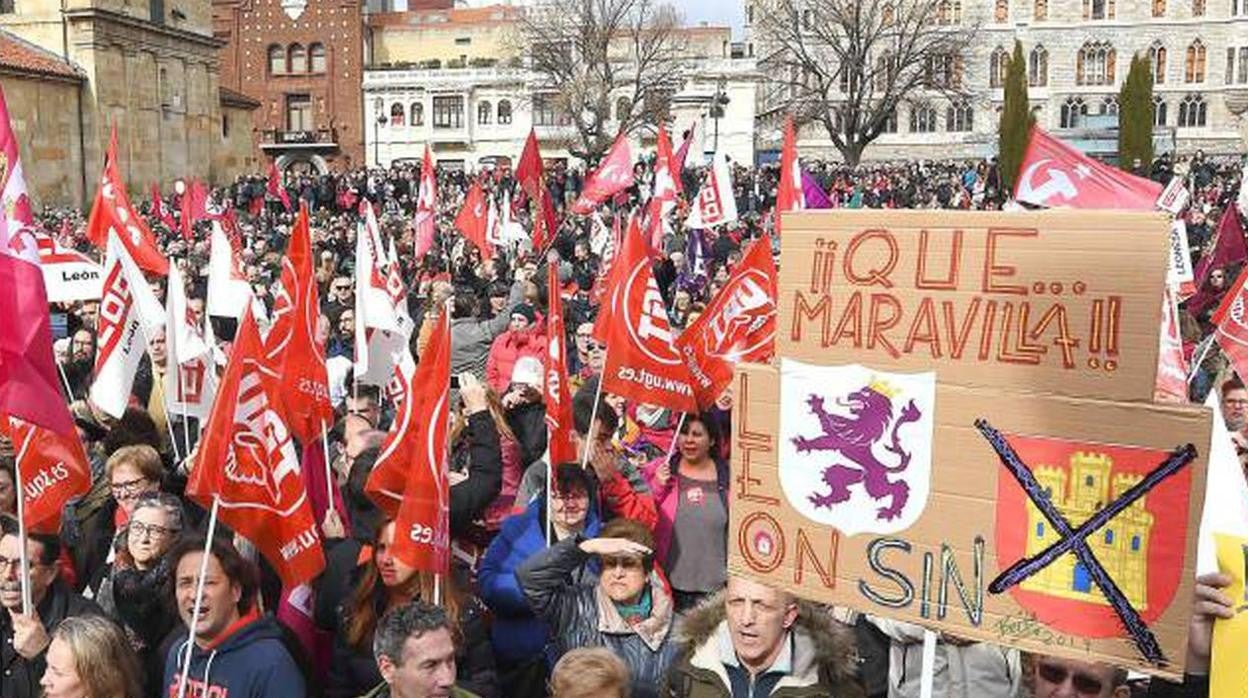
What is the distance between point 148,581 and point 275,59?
71.8 meters

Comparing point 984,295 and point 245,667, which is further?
point 245,667

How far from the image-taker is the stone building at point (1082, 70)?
7406 cm

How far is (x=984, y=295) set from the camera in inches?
110

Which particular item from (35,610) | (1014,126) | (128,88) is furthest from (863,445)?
(128,88)

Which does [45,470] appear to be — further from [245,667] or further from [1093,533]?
[1093,533]

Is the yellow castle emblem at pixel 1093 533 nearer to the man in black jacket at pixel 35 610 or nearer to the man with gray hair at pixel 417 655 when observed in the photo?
the man with gray hair at pixel 417 655

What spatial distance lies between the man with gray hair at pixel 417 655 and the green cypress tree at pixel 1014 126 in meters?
32.4

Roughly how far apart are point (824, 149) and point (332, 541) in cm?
7345

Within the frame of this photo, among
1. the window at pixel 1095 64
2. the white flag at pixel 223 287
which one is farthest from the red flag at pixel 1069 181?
the window at pixel 1095 64

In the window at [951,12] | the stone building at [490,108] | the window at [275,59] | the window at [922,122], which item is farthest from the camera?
the window at [922,122]

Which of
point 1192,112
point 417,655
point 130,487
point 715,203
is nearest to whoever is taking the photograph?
point 417,655

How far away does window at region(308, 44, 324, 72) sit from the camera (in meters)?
71.8

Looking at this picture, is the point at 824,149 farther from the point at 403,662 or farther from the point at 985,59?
the point at 403,662

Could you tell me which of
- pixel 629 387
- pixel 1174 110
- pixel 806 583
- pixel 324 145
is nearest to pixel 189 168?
pixel 324 145
